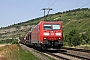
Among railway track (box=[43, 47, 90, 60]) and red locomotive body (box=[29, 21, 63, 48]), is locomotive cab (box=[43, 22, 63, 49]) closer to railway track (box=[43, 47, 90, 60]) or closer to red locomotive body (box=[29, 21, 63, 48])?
red locomotive body (box=[29, 21, 63, 48])

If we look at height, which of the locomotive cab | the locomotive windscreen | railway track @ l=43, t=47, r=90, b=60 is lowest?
railway track @ l=43, t=47, r=90, b=60

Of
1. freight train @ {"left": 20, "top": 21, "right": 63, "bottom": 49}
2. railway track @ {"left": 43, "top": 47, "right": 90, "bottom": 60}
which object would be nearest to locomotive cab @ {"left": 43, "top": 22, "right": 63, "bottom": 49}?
freight train @ {"left": 20, "top": 21, "right": 63, "bottom": 49}

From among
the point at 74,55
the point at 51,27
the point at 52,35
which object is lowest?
the point at 74,55

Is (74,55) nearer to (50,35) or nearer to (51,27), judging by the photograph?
(50,35)

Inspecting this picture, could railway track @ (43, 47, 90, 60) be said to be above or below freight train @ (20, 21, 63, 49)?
below

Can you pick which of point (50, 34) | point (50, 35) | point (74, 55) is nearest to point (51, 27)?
point (50, 34)

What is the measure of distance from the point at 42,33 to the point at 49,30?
1.00 metres

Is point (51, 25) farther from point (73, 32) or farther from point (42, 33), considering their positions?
point (73, 32)

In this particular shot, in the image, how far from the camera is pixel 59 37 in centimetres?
3441

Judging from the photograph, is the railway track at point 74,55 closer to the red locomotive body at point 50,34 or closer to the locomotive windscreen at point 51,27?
the red locomotive body at point 50,34

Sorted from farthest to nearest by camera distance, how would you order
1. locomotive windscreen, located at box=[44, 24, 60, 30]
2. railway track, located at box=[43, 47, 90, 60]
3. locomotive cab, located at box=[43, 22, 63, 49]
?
locomotive windscreen, located at box=[44, 24, 60, 30], locomotive cab, located at box=[43, 22, 63, 49], railway track, located at box=[43, 47, 90, 60]

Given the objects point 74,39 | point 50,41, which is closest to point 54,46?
point 50,41

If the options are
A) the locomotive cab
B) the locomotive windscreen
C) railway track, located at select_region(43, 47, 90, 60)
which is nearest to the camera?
railway track, located at select_region(43, 47, 90, 60)

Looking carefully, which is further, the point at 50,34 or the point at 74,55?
the point at 50,34
